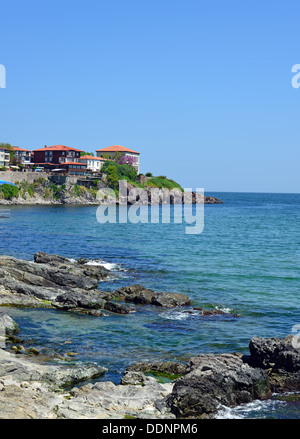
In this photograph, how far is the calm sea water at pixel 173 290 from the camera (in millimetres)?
24641

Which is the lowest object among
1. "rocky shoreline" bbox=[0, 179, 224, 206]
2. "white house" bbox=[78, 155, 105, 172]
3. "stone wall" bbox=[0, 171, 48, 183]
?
"rocky shoreline" bbox=[0, 179, 224, 206]

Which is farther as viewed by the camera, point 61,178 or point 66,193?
point 66,193

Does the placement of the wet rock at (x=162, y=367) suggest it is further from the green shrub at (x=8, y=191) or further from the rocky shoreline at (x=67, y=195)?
the rocky shoreline at (x=67, y=195)

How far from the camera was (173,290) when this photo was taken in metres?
38.2

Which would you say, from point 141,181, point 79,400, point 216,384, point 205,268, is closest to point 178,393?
point 216,384

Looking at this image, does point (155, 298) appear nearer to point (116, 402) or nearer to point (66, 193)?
point (116, 402)

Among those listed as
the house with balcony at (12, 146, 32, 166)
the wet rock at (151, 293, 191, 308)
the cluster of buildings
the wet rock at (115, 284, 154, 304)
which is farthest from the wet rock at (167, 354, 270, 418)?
the house with balcony at (12, 146, 32, 166)

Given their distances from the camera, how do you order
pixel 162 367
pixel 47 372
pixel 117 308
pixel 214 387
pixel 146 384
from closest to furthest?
pixel 214 387 → pixel 146 384 → pixel 47 372 → pixel 162 367 → pixel 117 308

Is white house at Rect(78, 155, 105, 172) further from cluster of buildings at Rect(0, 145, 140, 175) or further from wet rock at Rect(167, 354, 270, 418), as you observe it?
wet rock at Rect(167, 354, 270, 418)

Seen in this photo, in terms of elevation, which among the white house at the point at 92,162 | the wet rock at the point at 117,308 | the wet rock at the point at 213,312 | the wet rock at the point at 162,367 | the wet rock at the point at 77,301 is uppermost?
the white house at the point at 92,162

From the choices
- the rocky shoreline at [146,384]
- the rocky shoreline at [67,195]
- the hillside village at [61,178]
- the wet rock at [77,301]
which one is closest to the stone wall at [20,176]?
the hillside village at [61,178]

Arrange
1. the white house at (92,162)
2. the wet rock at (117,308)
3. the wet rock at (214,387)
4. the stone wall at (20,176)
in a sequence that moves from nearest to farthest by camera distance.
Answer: the wet rock at (214,387)
the wet rock at (117,308)
the stone wall at (20,176)
the white house at (92,162)

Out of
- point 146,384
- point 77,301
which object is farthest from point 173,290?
point 146,384

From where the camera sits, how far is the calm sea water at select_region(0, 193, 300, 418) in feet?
80.8
